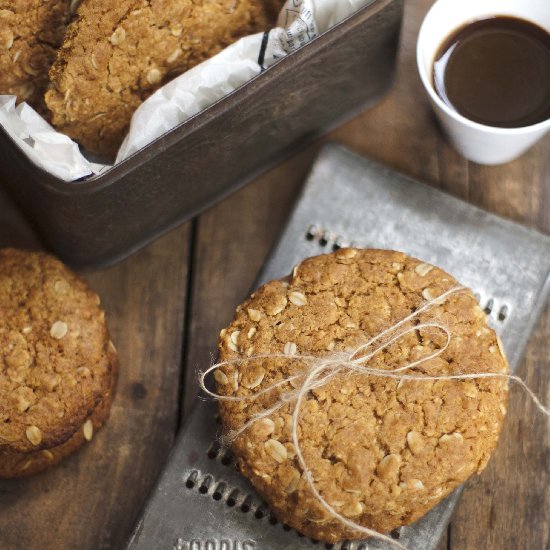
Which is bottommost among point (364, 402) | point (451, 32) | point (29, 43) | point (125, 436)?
point (125, 436)

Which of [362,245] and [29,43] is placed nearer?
[29,43]

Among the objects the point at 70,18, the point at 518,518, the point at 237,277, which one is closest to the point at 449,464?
the point at 518,518

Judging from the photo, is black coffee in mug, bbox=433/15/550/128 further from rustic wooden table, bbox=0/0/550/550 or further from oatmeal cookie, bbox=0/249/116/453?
oatmeal cookie, bbox=0/249/116/453

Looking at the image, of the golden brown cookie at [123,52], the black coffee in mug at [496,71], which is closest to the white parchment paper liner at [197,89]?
the golden brown cookie at [123,52]

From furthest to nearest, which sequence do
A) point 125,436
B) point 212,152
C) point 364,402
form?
point 125,436
point 212,152
point 364,402

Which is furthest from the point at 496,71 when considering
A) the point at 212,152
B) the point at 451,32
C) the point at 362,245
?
the point at 212,152

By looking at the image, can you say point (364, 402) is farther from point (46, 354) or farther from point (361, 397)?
point (46, 354)

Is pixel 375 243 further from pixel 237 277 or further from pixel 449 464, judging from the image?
pixel 449 464
